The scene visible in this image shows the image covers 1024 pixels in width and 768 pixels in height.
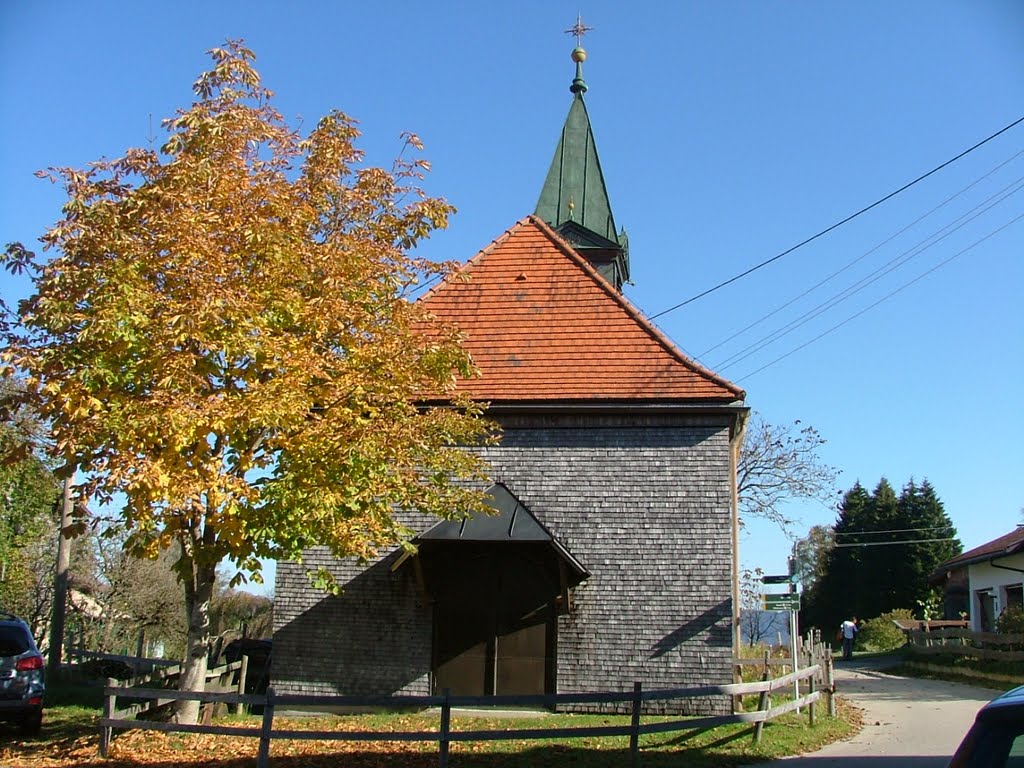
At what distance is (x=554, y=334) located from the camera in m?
17.2

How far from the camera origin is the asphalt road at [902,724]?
10750 millimetres

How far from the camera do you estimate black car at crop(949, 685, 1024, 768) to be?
4055 millimetres

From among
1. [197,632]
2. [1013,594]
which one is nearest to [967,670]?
[1013,594]

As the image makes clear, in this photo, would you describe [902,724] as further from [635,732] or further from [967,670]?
[967,670]

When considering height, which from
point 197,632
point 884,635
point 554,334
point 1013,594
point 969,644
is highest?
point 554,334

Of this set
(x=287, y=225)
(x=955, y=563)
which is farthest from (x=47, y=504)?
(x=955, y=563)

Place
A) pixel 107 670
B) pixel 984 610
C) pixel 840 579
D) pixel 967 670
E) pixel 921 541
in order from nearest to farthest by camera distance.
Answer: pixel 107 670 → pixel 967 670 → pixel 984 610 → pixel 921 541 → pixel 840 579

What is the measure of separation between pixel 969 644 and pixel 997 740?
24.8 meters

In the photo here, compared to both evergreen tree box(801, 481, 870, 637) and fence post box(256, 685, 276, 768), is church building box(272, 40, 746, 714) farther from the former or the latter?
evergreen tree box(801, 481, 870, 637)

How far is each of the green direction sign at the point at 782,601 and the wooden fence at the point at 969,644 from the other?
10.1 m

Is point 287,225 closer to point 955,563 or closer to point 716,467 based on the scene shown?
→ point 716,467

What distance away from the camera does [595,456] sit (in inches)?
624

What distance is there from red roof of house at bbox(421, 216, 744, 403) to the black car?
459 inches

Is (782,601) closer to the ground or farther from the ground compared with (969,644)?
farther from the ground
